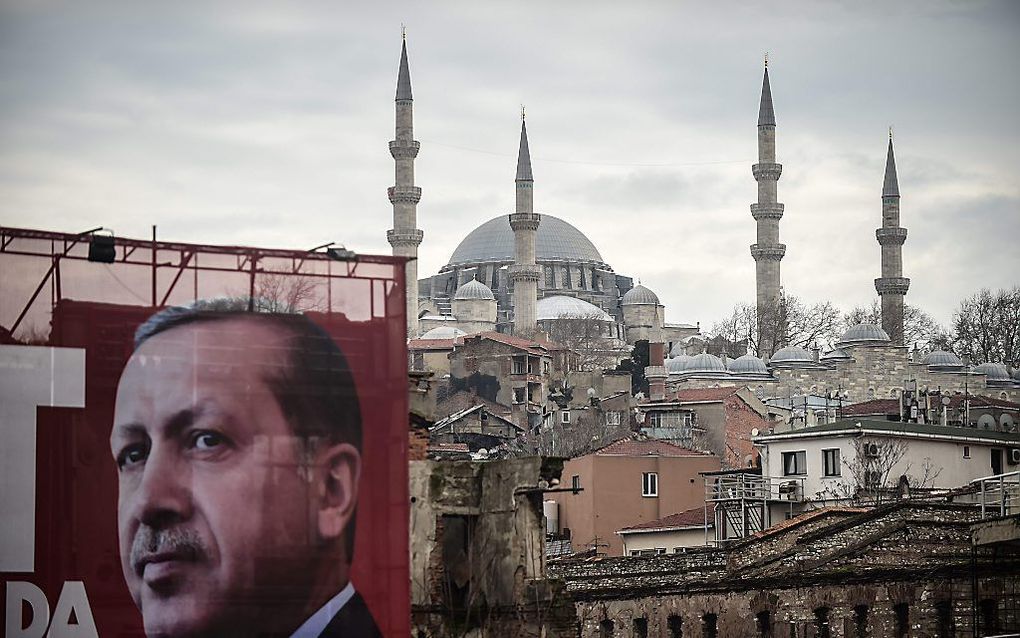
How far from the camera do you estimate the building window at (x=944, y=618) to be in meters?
23.1

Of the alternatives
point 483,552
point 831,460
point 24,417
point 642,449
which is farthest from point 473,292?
point 24,417

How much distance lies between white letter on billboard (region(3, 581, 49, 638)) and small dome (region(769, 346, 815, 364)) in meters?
55.2

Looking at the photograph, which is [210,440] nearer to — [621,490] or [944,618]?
[944,618]

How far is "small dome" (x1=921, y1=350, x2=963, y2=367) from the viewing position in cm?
6844

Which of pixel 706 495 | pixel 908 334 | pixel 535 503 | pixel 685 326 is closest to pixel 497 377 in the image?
pixel 908 334

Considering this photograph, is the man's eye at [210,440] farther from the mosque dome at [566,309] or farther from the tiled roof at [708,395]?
the mosque dome at [566,309]

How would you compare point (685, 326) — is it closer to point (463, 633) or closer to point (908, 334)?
point (908, 334)

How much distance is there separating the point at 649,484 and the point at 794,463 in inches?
110

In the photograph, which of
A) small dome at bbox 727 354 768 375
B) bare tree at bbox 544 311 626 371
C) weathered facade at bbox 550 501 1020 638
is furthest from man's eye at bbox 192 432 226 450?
bare tree at bbox 544 311 626 371

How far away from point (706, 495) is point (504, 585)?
14.5m

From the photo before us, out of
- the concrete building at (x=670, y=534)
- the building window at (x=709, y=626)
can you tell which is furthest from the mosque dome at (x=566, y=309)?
the building window at (x=709, y=626)

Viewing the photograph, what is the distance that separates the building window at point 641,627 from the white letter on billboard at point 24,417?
38.0 feet

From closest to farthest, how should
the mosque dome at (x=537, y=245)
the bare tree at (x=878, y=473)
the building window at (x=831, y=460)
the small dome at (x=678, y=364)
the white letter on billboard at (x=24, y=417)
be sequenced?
1. the white letter on billboard at (x=24, y=417)
2. the bare tree at (x=878, y=473)
3. the building window at (x=831, y=460)
4. the small dome at (x=678, y=364)
5. the mosque dome at (x=537, y=245)

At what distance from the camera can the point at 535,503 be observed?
18.1 metres
